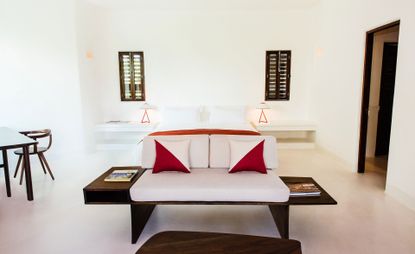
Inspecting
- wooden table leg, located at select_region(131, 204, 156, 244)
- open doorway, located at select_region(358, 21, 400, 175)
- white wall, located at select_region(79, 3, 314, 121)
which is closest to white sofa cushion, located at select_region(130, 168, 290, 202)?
wooden table leg, located at select_region(131, 204, 156, 244)

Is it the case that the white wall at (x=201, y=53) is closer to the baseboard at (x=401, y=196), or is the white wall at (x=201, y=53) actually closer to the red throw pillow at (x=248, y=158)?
the baseboard at (x=401, y=196)

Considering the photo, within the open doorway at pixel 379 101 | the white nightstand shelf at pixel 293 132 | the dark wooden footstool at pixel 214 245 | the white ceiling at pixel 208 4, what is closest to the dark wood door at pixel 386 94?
the open doorway at pixel 379 101

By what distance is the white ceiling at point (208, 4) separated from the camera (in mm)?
4867

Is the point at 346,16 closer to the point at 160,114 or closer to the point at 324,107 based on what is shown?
the point at 324,107

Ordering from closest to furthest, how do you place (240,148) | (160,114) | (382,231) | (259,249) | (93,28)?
(259,249), (382,231), (240,148), (93,28), (160,114)

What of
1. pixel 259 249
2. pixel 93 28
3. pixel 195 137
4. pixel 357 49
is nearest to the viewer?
pixel 259 249

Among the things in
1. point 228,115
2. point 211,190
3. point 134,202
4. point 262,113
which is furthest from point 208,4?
point 134,202

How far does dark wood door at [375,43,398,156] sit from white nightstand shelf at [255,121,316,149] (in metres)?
1.13

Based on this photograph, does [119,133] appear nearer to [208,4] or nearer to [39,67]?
[39,67]

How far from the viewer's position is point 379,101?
438cm

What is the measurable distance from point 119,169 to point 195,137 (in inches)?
33.2

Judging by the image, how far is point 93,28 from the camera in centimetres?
527

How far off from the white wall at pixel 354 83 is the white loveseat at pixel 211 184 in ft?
4.75

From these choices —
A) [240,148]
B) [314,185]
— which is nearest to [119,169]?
[240,148]
